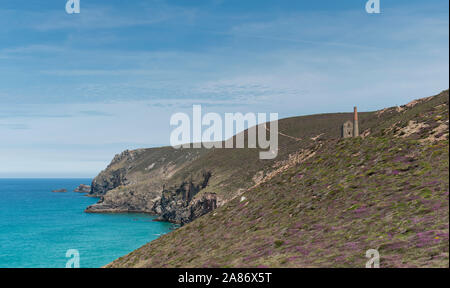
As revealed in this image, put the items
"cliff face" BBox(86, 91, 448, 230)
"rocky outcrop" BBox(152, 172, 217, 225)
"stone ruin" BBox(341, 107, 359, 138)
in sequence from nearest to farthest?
1. "stone ruin" BBox(341, 107, 359, 138)
2. "cliff face" BBox(86, 91, 448, 230)
3. "rocky outcrop" BBox(152, 172, 217, 225)

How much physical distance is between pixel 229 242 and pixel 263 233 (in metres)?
2.33

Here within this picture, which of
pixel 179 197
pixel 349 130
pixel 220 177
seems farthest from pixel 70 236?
pixel 349 130

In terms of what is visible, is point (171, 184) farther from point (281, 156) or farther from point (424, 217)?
point (424, 217)

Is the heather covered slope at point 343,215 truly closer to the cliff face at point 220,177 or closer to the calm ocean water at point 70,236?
the cliff face at point 220,177

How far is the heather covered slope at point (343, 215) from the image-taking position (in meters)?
13.6

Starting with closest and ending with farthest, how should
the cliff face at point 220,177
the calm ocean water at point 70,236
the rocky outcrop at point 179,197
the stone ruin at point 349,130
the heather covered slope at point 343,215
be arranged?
the heather covered slope at point 343,215 → the stone ruin at point 349,130 → the calm ocean water at point 70,236 → the cliff face at point 220,177 → the rocky outcrop at point 179,197

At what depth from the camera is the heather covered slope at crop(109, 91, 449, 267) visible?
44.6 feet

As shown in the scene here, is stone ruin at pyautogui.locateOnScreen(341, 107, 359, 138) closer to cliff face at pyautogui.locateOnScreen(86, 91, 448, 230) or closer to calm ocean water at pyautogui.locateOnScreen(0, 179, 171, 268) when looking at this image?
cliff face at pyautogui.locateOnScreen(86, 91, 448, 230)

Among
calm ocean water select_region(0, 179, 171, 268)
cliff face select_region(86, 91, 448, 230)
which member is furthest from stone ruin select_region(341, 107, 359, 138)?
calm ocean water select_region(0, 179, 171, 268)

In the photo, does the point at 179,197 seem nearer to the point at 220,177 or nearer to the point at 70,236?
the point at 220,177

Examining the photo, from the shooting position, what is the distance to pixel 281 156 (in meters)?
108

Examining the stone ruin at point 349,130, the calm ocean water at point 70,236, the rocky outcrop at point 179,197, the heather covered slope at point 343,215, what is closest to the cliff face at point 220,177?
the rocky outcrop at point 179,197

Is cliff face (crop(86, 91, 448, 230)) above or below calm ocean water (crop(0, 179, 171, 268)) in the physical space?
above
